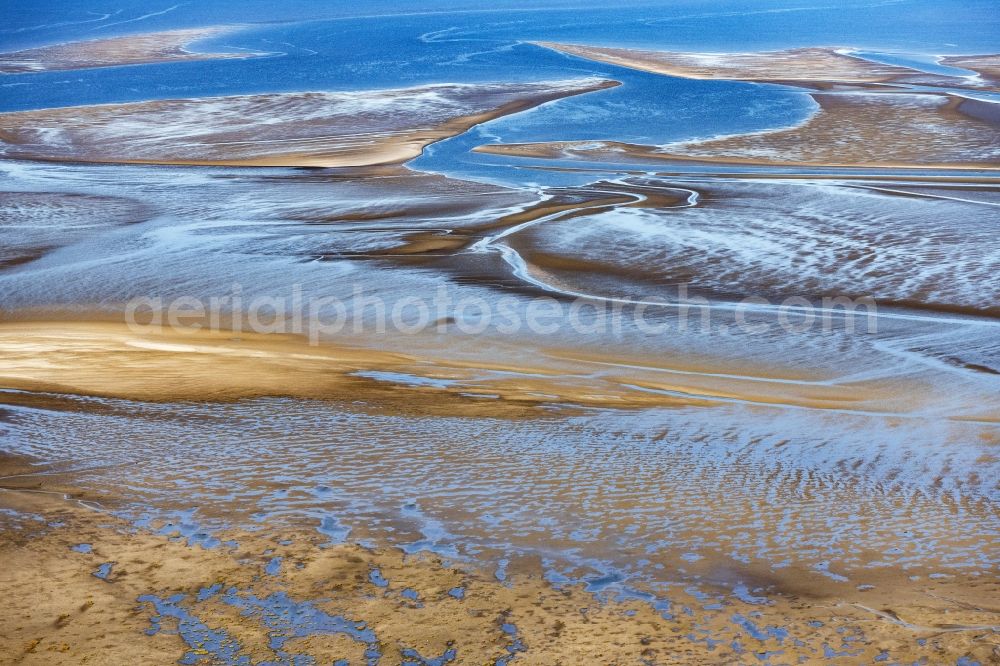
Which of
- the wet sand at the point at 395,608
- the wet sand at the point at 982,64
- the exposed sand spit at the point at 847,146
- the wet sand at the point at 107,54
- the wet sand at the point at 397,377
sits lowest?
the wet sand at the point at 395,608

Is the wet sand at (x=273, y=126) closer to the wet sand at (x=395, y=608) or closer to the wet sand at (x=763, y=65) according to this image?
the wet sand at (x=763, y=65)

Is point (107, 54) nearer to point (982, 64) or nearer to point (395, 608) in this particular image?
point (982, 64)

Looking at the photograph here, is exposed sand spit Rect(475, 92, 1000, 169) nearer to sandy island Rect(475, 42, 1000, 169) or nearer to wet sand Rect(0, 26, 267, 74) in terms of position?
sandy island Rect(475, 42, 1000, 169)

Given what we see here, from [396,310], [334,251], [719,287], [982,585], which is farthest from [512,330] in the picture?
[982,585]

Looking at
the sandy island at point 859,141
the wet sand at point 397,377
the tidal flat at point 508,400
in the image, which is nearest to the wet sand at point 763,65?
the sandy island at point 859,141

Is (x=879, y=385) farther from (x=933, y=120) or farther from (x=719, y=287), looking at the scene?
(x=933, y=120)

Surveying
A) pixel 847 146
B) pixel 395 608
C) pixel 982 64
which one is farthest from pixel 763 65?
pixel 395 608
